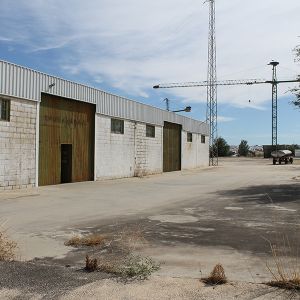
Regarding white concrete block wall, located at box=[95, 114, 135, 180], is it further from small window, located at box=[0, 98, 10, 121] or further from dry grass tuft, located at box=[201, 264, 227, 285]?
dry grass tuft, located at box=[201, 264, 227, 285]

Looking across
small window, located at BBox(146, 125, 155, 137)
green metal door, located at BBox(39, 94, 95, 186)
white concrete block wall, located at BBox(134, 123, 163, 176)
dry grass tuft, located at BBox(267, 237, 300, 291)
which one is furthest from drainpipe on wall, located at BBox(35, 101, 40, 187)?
dry grass tuft, located at BBox(267, 237, 300, 291)

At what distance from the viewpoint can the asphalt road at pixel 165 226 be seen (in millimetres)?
6973

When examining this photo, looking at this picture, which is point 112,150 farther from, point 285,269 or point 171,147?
point 285,269

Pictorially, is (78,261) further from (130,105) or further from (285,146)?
(285,146)

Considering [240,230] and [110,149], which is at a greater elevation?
[110,149]

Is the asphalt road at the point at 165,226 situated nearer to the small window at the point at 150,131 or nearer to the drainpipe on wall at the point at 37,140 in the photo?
the drainpipe on wall at the point at 37,140

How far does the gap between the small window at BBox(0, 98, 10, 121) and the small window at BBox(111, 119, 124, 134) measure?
406 inches

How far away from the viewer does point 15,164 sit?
20.4 metres

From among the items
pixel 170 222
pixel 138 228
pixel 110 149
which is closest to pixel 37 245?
pixel 138 228

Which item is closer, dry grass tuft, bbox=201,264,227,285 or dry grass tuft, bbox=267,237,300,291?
dry grass tuft, bbox=267,237,300,291

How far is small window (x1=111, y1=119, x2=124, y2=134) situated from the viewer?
97.8 ft

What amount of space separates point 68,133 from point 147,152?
11437mm

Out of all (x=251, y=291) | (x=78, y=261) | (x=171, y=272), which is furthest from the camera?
(x=78, y=261)

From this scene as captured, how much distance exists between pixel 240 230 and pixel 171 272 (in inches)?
162
